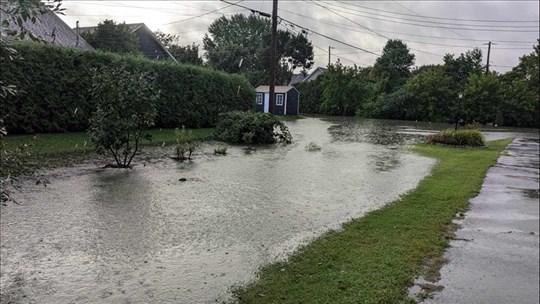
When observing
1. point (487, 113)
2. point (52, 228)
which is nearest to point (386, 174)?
point (52, 228)

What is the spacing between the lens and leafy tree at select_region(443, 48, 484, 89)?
28391 millimetres

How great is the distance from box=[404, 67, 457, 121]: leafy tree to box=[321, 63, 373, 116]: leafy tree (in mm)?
7237

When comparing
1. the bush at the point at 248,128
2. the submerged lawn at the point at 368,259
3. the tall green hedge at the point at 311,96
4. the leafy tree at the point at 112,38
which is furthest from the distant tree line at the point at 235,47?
the submerged lawn at the point at 368,259

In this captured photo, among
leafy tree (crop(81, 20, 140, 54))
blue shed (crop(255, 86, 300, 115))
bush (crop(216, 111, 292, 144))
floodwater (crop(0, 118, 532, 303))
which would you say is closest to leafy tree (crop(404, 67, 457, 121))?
blue shed (crop(255, 86, 300, 115))

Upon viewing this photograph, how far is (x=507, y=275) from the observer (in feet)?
13.3

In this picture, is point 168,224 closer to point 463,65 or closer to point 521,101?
point 463,65

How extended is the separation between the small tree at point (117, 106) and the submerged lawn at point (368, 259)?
5440 mm

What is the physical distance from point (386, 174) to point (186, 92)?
1112cm

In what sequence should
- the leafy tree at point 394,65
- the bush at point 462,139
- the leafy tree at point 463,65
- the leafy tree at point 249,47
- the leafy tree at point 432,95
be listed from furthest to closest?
the leafy tree at point 249,47 < the leafy tree at point 394,65 < the leafy tree at point 432,95 < the leafy tree at point 463,65 < the bush at point 462,139

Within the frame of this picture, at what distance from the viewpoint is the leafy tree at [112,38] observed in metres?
25.3

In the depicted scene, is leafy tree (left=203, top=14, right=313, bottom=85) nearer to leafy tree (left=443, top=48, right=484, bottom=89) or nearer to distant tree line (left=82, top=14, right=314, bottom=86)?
distant tree line (left=82, top=14, right=314, bottom=86)

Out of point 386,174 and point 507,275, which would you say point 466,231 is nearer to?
point 507,275

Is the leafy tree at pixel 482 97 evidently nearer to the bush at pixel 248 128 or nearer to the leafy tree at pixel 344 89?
the leafy tree at pixel 344 89

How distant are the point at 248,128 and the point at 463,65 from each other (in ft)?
68.2
